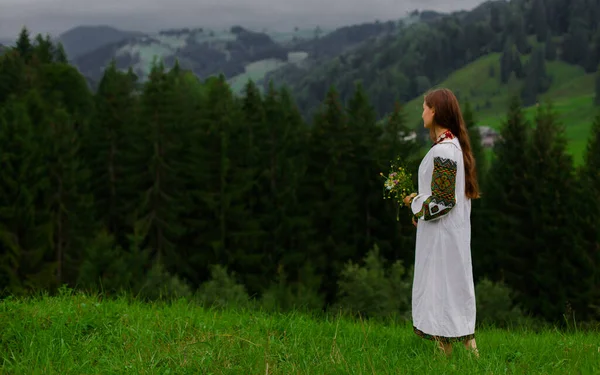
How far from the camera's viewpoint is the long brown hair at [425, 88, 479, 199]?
6801 millimetres

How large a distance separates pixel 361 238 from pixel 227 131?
14.1m

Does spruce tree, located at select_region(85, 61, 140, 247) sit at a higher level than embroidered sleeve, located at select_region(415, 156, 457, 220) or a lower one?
lower

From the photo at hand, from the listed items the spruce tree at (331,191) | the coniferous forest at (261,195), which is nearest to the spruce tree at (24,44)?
the coniferous forest at (261,195)

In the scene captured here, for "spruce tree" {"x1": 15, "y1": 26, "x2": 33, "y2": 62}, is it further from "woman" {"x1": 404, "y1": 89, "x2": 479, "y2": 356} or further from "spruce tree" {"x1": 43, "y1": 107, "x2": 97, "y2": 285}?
"woman" {"x1": 404, "y1": 89, "x2": 479, "y2": 356}

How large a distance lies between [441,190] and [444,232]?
48cm

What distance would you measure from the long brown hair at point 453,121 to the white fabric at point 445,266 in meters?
0.12

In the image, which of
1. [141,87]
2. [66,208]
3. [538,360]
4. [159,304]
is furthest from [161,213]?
[538,360]

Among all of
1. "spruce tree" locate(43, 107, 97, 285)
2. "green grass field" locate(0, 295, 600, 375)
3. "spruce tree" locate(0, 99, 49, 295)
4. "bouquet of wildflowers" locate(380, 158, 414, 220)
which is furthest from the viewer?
"spruce tree" locate(43, 107, 97, 285)

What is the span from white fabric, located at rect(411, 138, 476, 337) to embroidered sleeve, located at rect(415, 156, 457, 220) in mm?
44

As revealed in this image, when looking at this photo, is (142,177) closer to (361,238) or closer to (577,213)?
(361,238)

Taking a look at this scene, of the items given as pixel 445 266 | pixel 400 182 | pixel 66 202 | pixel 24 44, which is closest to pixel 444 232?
pixel 445 266

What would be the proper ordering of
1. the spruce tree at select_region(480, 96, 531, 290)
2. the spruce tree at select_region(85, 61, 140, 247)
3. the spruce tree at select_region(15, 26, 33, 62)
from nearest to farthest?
the spruce tree at select_region(480, 96, 531, 290), the spruce tree at select_region(85, 61, 140, 247), the spruce tree at select_region(15, 26, 33, 62)

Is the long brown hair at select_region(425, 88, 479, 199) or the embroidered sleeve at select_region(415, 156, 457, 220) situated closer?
the embroidered sleeve at select_region(415, 156, 457, 220)

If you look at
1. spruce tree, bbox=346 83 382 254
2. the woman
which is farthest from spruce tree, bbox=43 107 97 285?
the woman
